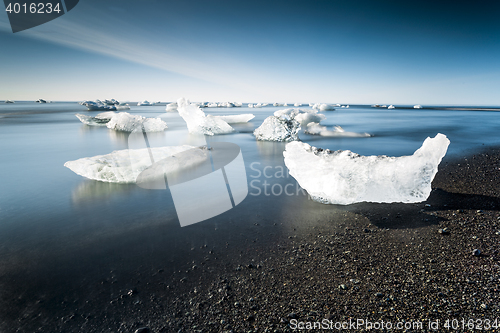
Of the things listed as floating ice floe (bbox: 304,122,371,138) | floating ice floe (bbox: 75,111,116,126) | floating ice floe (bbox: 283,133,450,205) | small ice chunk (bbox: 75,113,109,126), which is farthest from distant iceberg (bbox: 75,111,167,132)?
floating ice floe (bbox: 283,133,450,205)

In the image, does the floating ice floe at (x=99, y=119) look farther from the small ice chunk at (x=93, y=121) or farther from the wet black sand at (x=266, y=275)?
the wet black sand at (x=266, y=275)

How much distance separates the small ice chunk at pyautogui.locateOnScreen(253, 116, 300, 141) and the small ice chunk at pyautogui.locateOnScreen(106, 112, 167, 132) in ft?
25.6

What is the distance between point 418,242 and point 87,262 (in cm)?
394

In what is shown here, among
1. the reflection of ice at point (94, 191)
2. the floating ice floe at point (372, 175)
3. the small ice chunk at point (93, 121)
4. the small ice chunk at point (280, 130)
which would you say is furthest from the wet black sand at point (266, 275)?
the small ice chunk at point (93, 121)

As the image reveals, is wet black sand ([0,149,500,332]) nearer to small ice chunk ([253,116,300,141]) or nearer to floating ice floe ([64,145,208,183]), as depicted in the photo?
floating ice floe ([64,145,208,183])

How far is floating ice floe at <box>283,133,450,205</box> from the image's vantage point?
3414mm

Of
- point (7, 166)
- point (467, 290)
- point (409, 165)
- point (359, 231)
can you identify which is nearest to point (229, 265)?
point (359, 231)

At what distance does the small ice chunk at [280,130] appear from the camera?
10.8 meters

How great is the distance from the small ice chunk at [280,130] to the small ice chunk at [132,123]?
7.79 meters

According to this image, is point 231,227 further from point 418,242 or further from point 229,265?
point 418,242

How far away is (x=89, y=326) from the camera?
1819 millimetres

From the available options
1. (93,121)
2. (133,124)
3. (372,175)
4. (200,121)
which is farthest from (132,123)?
(372,175)

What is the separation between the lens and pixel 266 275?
2.33 metres

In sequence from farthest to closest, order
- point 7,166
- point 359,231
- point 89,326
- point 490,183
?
1. point 7,166
2. point 490,183
3. point 359,231
4. point 89,326
